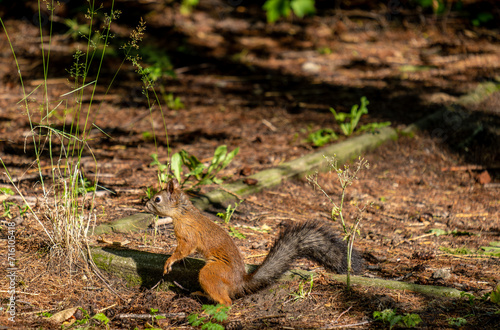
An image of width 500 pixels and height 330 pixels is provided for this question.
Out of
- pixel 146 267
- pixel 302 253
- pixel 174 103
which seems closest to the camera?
pixel 302 253

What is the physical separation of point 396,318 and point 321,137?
3185 mm

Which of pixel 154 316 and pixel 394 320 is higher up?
pixel 394 320

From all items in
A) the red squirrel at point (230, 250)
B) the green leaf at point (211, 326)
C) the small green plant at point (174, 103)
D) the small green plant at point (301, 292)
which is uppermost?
the red squirrel at point (230, 250)

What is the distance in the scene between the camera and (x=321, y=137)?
5.35 metres

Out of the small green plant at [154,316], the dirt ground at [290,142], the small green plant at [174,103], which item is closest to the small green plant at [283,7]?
the dirt ground at [290,142]

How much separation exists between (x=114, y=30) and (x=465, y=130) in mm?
6390

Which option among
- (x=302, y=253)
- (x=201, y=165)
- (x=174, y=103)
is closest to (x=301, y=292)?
(x=302, y=253)

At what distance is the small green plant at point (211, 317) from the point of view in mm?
2396

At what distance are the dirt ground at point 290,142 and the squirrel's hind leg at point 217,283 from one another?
9 centimetres

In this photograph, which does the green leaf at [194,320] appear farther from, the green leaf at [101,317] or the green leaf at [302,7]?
the green leaf at [302,7]

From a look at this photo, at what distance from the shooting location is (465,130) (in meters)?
5.80

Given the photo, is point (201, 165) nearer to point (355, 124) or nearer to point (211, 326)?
point (211, 326)

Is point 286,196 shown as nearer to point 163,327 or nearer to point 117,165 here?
point 117,165

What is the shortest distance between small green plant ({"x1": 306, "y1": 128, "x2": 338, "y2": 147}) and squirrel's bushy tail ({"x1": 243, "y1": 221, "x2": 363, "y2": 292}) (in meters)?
2.50
